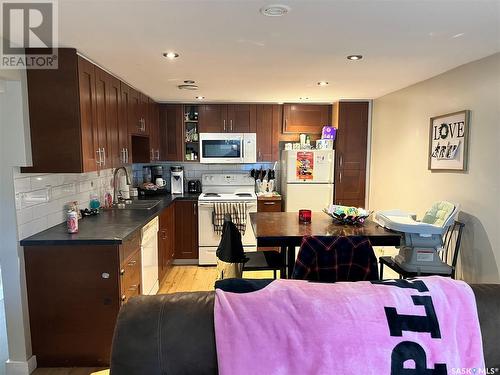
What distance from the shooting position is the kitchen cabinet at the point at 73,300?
7.59 feet

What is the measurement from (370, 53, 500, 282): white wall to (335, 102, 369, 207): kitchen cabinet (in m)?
0.54

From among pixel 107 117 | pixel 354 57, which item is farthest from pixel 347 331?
pixel 107 117

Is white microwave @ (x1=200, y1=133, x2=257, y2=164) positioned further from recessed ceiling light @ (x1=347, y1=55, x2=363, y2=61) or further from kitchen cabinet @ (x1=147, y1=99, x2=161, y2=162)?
recessed ceiling light @ (x1=347, y1=55, x2=363, y2=61)

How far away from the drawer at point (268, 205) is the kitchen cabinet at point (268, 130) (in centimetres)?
64

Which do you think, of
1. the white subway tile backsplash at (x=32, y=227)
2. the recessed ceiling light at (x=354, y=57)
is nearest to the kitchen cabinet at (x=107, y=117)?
the white subway tile backsplash at (x=32, y=227)

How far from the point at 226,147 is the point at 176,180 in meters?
0.87

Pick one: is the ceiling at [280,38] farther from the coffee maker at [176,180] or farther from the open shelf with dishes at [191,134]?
the coffee maker at [176,180]

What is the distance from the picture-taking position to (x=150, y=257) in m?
3.22

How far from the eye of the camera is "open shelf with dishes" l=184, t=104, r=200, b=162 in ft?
15.4

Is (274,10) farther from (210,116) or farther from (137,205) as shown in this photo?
(210,116)

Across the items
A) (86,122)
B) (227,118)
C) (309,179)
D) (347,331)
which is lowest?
(347,331)

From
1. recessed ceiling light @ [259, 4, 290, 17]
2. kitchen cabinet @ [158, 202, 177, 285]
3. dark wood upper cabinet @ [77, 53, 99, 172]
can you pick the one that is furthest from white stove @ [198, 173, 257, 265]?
recessed ceiling light @ [259, 4, 290, 17]

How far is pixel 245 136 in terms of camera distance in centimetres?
467

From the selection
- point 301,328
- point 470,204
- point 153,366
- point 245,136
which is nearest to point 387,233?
point 470,204
